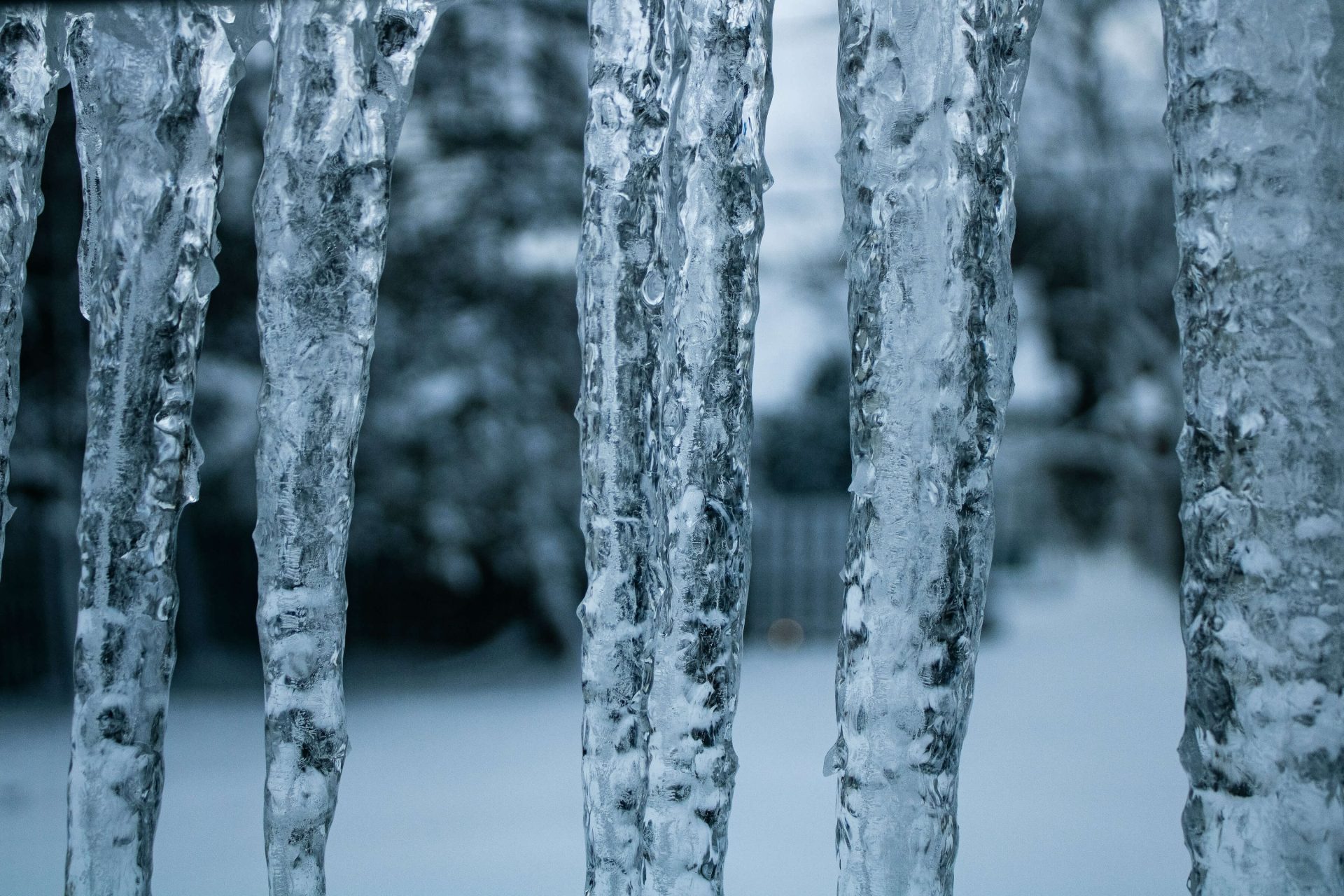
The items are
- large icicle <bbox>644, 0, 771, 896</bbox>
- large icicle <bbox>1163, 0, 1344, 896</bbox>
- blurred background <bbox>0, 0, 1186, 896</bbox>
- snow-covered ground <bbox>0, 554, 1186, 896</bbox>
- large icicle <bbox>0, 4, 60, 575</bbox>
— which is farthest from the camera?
blurred background <bbox>0, 0, 1186, 896</bbox>

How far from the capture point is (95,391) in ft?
4.37

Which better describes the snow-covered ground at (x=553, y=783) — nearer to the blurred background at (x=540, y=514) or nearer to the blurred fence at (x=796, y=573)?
the blurred background at (x=540, y=514)

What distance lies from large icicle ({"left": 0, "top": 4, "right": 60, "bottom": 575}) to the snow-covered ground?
141cm

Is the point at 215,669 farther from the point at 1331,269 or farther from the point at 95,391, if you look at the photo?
the point at 1331,269

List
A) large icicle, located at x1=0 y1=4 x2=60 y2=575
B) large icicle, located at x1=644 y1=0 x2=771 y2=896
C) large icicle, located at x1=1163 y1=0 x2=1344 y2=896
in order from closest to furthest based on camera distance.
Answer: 1. large icicle, located at x1=1163 y1=0 x2=1344 y2=896
2. large icicle, located at x1=644 y1=0 x2=771 y2=896
3. large icicle, located at x1=0 y1=4 x2=60 y2=575

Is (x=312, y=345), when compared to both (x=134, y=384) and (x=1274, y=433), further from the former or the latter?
(x=1274, y=433)

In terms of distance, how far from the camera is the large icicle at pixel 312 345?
1225 mm

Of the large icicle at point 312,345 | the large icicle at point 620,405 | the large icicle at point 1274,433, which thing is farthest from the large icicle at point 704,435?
the large icicle at point 1274,433

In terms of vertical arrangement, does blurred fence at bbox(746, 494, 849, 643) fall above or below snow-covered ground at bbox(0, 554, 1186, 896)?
above

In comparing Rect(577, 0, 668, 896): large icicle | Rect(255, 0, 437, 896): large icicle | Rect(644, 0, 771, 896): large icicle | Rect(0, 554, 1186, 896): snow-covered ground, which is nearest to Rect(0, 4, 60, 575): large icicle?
Rect(255, 0, 437, 896): large icicle

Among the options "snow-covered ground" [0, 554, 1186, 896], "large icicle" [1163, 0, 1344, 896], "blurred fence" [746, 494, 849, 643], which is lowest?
"snow-covered ground" [0, 554, 1186, 896]

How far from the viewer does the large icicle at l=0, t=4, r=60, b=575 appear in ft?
4.77

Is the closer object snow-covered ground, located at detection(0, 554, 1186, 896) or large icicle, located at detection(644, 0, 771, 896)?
large icicle, located at detection(644, 0, 771, 896)

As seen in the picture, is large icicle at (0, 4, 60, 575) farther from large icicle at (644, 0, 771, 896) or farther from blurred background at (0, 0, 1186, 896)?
blurred background at (0, 0, 1186, 896)
